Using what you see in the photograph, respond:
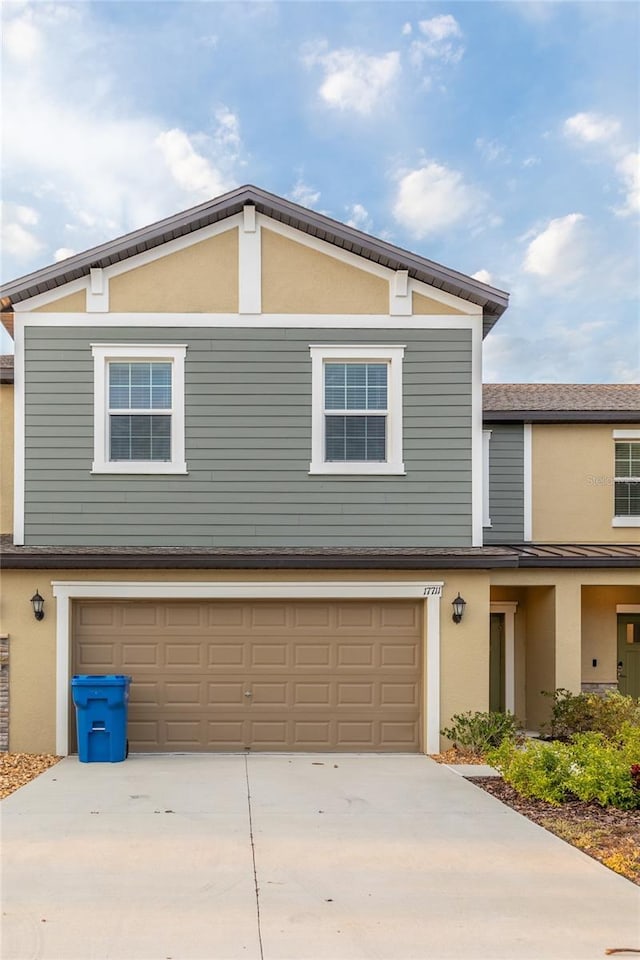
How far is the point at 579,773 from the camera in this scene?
762 cm

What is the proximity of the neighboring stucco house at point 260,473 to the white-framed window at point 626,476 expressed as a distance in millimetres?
4047

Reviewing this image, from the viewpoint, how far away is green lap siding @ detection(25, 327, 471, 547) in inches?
405

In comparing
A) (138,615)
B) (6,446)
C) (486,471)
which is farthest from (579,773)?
(6,446)

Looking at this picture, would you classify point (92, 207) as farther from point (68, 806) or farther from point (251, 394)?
point (68, 806)

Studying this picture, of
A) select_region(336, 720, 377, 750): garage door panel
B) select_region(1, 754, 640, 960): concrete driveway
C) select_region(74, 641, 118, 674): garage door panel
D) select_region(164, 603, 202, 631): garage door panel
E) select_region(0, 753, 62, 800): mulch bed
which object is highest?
select_region(164, 603, 202, 631): garage door panel

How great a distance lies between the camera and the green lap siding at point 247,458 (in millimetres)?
10289

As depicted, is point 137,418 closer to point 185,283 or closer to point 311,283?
point 185,283

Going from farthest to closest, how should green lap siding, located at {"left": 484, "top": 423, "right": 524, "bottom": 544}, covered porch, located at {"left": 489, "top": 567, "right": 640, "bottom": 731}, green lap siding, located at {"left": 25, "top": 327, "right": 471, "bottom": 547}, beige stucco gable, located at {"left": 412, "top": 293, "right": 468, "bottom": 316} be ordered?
green lap siding, located at {"left": 484, "top": 423, "right": 524, "bottom": 544} < covered porch, located at {"left": 489, "top": 567, "right": 640, "bottom": 731} < beige stucco gable, located at {"left": 412, "top": 293, "right": 468, "bottom": 316} < green lap siding, located at {"left": 25, "top": 327, "right": 471, "bottom": 547}

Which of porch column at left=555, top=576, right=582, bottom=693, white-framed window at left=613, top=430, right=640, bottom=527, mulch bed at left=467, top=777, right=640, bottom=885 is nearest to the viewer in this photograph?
mulch bed at left=467, top=777, right=640, bottom=885

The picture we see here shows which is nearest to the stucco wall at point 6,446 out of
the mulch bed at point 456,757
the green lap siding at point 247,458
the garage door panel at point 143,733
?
the green lap siding at point 247,458

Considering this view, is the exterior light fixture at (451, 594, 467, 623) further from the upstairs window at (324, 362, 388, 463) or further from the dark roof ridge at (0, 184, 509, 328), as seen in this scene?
the dark roof ridge at (0, 184, 509, 328)

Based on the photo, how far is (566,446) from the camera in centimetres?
1338

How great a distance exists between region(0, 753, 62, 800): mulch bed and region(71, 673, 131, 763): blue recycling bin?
1.62 ft

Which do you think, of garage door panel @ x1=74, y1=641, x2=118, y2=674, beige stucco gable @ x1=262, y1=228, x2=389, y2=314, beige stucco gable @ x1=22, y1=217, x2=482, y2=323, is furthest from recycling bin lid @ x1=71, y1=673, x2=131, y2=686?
beige stucco gable @ x1=262, y1=228, x2=389, y2=314
